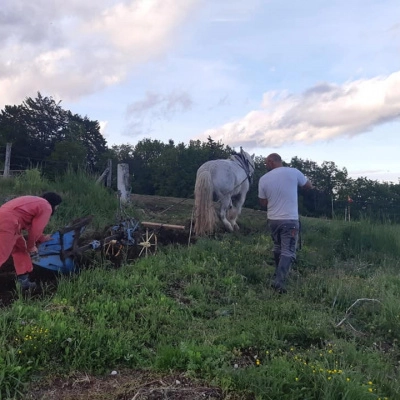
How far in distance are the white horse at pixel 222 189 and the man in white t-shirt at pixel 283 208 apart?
2.07 metres

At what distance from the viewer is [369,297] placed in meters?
6.73

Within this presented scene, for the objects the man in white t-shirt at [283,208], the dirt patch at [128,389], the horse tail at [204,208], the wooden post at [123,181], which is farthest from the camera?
the wooden post at [123,181]

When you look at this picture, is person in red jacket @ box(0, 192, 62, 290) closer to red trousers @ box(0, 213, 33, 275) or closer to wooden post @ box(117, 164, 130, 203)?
red trousers @ box(0, 213, 33, 275)

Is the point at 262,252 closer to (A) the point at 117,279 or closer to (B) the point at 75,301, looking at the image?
(A) the point at 117,279

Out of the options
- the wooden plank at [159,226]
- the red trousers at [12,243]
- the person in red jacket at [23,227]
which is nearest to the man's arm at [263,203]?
the wooden plank at [159,226]

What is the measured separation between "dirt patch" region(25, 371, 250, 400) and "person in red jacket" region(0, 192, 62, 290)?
242cm

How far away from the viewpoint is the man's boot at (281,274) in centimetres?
687

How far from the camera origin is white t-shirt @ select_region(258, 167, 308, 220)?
24.2 feet

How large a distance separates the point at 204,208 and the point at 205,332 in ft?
15.2

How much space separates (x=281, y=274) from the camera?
7.03 m

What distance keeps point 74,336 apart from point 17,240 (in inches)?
84.6

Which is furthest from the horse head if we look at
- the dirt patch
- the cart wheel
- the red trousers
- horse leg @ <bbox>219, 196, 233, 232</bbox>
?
the dirt patch

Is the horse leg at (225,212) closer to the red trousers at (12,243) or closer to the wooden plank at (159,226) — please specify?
the wooden plank at (159,226)

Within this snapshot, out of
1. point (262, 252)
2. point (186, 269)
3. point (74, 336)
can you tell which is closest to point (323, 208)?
point (262, 252)
